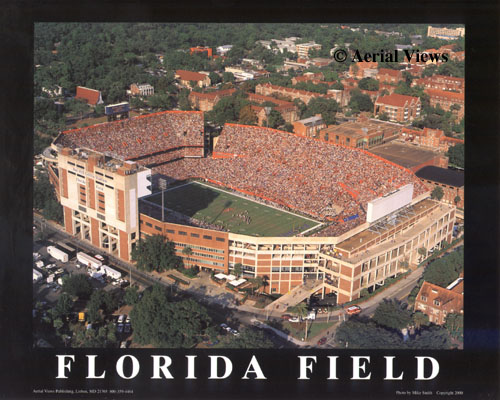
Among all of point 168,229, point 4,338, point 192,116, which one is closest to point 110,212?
point 168,229

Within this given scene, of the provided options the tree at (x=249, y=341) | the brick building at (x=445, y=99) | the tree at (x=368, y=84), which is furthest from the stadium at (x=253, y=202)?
the tree at (x=368, y=84)

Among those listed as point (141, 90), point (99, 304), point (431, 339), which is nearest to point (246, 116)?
point (141, 90)

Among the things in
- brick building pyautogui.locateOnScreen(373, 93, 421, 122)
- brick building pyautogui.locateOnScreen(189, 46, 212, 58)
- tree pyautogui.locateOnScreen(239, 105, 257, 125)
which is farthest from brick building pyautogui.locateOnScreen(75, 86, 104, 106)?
brick building pyautogui.locateOnScreen(373, 93, 421, 122)

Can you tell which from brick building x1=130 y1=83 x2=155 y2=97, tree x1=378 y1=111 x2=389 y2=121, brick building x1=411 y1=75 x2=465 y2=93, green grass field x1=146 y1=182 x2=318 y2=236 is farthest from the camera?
brick building x1=130 y1=83 x2=155 y2=97

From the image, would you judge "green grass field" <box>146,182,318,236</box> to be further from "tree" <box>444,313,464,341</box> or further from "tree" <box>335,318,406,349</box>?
"tree" <box>444,313,464,341</box>

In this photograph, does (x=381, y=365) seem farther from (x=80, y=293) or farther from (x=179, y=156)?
(x=179, y=156)

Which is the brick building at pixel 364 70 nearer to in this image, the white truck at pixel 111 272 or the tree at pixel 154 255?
the tree at pixel 154 255
